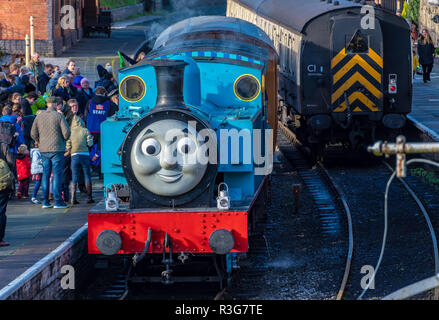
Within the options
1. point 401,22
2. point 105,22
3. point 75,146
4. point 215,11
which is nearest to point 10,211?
point 75,146

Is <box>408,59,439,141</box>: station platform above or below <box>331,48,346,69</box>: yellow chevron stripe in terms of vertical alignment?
below

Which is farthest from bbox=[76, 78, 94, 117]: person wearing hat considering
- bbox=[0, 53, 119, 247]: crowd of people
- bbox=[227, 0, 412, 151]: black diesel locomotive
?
bbox=[227, 0, 412, 151]: black diesel locomotive

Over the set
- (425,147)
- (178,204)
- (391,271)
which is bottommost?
(391,271)

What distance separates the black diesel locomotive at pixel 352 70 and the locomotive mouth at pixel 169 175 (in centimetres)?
817

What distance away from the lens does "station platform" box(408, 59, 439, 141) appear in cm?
1993

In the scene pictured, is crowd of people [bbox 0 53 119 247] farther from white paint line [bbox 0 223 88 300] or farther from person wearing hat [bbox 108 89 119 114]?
white paint line [bbox 0 223 88 300]

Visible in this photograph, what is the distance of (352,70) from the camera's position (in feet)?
56.9

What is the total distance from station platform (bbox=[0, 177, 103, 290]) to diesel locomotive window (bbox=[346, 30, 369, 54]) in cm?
605

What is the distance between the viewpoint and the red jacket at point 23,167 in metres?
14.1

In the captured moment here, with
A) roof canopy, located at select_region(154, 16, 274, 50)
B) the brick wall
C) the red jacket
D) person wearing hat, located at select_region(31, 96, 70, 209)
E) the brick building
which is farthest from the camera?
the brick wall

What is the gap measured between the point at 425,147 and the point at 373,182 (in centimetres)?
1125

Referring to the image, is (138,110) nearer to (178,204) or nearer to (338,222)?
(178,204)

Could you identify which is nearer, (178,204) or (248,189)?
(178,204)

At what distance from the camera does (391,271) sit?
11648 mm
